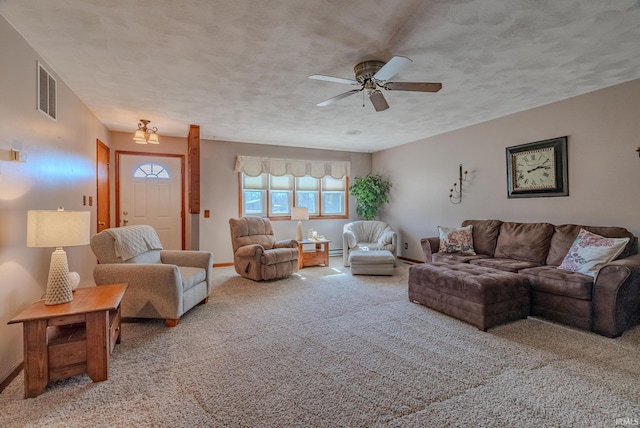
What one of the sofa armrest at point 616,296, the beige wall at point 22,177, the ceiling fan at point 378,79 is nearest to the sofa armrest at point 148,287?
the beige wall at point 22,177

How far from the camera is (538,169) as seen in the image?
13.5ft

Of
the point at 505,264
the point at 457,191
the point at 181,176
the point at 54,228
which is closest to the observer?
the point at 54,228

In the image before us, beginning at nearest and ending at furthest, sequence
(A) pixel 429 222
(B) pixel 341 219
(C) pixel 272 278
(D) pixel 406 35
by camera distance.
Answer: (D) pixel 406 35
(C) pixel 272 278
(A) pixel 429 222
(B) pixel 341 219

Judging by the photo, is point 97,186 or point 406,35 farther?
point 97,186

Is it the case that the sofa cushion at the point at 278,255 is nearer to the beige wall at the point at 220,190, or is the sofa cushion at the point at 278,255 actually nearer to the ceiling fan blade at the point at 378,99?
the beige wall at the point at 220,190

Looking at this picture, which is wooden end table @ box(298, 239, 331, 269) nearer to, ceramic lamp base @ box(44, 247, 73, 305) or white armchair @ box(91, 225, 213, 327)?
white armchair @ box(91, 225, 213, 327)

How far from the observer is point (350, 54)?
262 centimetres

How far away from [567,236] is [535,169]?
3.46 ft

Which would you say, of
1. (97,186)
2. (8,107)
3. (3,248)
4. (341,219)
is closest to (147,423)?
(3,248)

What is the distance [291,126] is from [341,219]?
2.83 meters

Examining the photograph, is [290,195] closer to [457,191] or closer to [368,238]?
[368,238]

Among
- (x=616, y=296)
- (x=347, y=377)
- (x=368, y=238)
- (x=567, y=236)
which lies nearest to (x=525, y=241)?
(x=567, y=236)

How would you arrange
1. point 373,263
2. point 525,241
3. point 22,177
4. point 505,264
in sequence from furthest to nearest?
point 373,263
point 525,241
point 505,264
point 22,177

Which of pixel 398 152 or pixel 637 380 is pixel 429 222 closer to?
pixel 398 152
